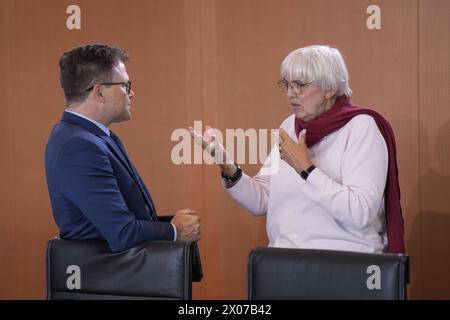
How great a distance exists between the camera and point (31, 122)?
3689mm

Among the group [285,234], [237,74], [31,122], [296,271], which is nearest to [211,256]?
[237,74]

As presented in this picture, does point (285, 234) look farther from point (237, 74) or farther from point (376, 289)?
point (237, 74)

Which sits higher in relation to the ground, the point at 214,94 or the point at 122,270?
the point at 214,94

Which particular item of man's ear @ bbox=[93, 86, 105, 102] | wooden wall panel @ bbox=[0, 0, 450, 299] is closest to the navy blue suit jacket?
man's ear @ bbox=[93, 86, 105, 102]

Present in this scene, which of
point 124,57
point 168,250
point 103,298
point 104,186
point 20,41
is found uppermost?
point 20,41

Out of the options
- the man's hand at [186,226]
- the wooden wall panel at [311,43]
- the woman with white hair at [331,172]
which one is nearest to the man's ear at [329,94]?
the woman with white hair at [331,172]

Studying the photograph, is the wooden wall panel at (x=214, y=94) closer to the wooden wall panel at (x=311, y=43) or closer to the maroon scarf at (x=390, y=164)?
the wooden wall panel at (x=311, y=43)

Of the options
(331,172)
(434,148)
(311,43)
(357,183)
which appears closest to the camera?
(357,183)

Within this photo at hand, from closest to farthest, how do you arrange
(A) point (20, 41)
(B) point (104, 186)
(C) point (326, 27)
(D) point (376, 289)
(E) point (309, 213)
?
(D) point (376, 289)
(B) point (104, 186)
(E) point (309, 213)
(C) point (326, 27)
(A) point (20, 41)

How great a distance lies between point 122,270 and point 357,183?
73cm

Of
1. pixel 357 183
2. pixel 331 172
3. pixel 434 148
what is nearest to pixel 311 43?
pixel 434 148

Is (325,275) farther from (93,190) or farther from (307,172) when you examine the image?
(93,190)

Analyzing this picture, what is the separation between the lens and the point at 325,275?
65.9 inches

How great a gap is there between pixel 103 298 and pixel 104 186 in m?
0.30
